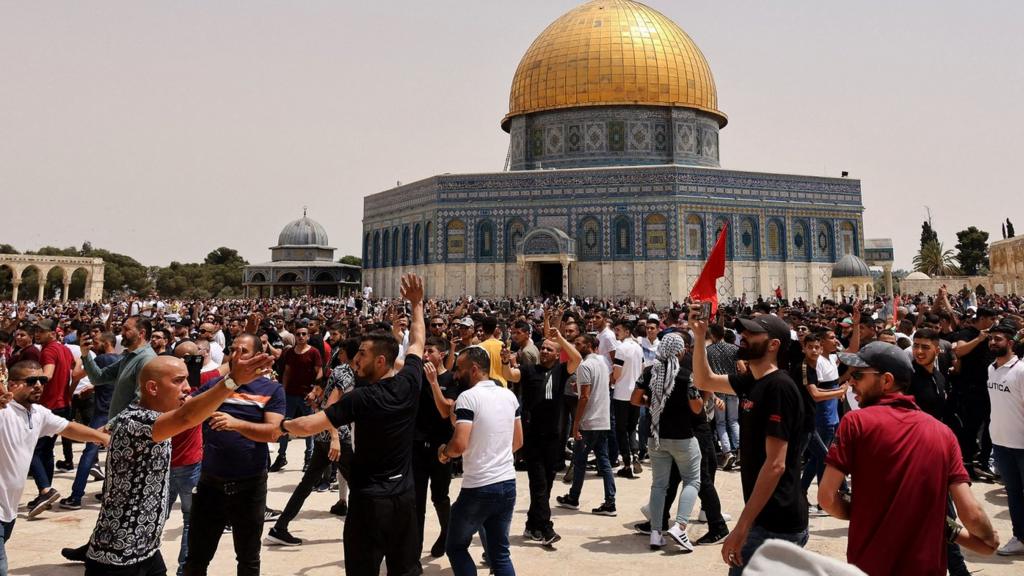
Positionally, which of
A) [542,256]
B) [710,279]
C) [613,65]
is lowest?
[710,279]

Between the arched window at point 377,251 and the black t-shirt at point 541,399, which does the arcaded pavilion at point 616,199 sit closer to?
the arched window at point 377,251

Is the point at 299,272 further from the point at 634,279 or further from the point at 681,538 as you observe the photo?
the point at 681,538

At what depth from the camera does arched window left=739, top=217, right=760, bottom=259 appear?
3862 cm

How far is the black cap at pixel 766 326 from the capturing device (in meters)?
3.93

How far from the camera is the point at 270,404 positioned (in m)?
4.73

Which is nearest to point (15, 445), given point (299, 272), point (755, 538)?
point (755, 538)

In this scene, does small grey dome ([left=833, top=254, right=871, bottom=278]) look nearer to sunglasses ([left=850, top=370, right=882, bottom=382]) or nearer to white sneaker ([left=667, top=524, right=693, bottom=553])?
white sneaker ([left=667, top=524, right=693, bottom=553])

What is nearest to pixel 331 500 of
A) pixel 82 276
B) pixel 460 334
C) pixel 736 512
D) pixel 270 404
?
pixel 460 334

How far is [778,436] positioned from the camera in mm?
3697

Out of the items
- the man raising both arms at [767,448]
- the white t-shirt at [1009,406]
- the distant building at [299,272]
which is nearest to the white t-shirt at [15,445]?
the man raising both arms at [767,448]

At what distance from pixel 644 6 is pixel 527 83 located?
27.7 feet

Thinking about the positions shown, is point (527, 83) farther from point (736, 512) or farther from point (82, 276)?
point (82, 276)

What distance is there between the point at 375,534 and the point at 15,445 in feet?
7.01

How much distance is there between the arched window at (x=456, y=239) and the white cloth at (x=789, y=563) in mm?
38193
